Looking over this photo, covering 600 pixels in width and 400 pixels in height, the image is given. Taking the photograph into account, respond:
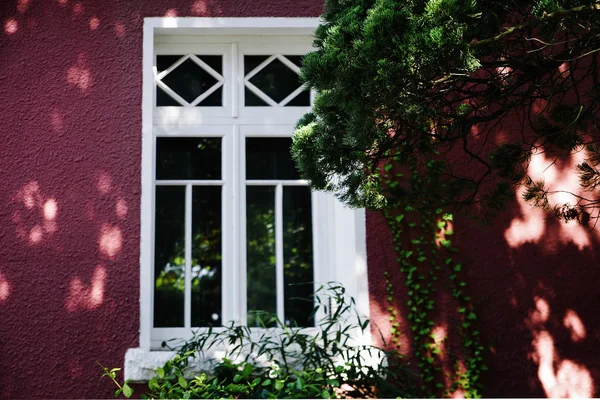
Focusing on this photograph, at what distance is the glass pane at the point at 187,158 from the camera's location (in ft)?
16.5

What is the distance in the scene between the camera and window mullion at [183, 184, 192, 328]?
191 inches

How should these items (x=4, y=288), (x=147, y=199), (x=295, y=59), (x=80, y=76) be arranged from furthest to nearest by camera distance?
1. (x=295, y=59)
2. (x=80, y=76)
3. (x=147, y=199)
4. (x=4, y=288)

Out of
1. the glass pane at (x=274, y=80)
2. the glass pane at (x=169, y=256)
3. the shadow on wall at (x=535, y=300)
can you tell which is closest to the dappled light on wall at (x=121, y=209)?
the glass pane at (x=169, y=256)

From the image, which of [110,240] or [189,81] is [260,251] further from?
[189,81]

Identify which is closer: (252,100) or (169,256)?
(169,256)

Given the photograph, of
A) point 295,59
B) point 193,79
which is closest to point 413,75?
point 295,59

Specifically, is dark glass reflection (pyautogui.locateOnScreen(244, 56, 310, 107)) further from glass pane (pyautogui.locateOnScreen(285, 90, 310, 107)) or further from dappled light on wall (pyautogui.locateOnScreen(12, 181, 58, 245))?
dappled light on wall (pyautogui.locateOnScreen(12, 181, 58, 245))

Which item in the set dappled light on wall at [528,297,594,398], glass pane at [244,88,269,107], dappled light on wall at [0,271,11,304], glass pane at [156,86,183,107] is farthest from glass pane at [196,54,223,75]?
dappled light on wall at [528,297,594,398]

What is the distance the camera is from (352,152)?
327 centimetres

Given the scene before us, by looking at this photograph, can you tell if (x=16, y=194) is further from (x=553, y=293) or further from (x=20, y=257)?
(x=553, y=293)

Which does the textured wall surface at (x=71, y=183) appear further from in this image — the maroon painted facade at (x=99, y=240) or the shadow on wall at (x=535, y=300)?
the shadow on wall at (x=535, y=300)

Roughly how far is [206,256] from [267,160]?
2.50ft

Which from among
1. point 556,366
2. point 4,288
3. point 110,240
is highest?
point 110,240

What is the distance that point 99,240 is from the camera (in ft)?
15.5
